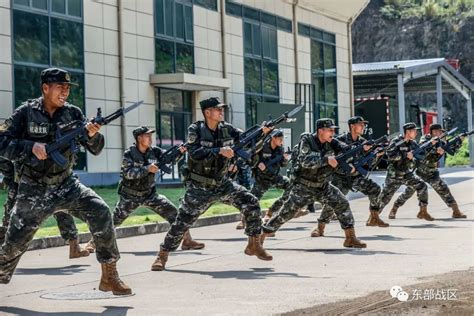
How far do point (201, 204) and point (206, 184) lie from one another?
22cm

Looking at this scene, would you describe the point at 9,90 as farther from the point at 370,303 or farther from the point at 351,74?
the point at 351,74

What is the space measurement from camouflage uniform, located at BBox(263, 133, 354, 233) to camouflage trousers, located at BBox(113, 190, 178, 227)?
1225 mm

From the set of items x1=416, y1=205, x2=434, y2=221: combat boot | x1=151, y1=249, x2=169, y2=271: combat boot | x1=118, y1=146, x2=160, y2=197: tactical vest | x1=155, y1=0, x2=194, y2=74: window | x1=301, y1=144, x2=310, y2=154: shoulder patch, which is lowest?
x1=151, y1=249, x2=169, y2=271: combat boot

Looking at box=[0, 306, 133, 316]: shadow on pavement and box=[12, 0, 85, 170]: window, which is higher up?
box=[12, 0, 85, 170]: window

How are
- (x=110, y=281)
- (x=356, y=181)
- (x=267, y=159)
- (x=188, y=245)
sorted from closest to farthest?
(x=110, y=281), (x=188, y=245), (x=356, y=181), (x=267, y=159)

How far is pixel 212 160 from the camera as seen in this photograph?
10383mm

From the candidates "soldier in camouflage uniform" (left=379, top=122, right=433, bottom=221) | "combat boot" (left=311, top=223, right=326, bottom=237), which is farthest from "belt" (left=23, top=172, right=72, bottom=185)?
"soldier in camouflage uniform" (left=379, top=122, right=433, bottom=221)

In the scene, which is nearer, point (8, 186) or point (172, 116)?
point (8, 186)

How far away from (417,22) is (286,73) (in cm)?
3964

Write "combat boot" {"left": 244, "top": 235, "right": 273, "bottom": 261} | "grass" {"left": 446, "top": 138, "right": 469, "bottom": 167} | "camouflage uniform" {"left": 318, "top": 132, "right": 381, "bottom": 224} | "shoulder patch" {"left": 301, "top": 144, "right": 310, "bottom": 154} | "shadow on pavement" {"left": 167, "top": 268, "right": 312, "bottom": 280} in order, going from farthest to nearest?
"grass" {"left": 446, "top": 138, "right": 469, "bottom": 167}
"camouflage uniform" {"left": 318, "top": 132, "right": 381, "bottom": 224}
"shoulder patch" {"left": 301, "top": 144, "right": 310, "bottom": 154}
"combat boot" {"left": 244, "top": 235, "right": 273, "bottom": 261}
"shadow on pavement" {"left": 167, "top": 268, "right": 312, "bottom": 280}

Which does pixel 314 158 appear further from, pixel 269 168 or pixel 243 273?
pixel 269 168

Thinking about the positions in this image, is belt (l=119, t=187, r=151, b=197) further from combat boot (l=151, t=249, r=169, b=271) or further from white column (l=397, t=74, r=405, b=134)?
white column (l=397, t=74, r=405, b=134)

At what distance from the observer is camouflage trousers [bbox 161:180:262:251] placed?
33.9 ft

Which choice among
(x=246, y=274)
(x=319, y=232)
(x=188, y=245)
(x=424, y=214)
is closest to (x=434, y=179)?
(x=424, y=214)
